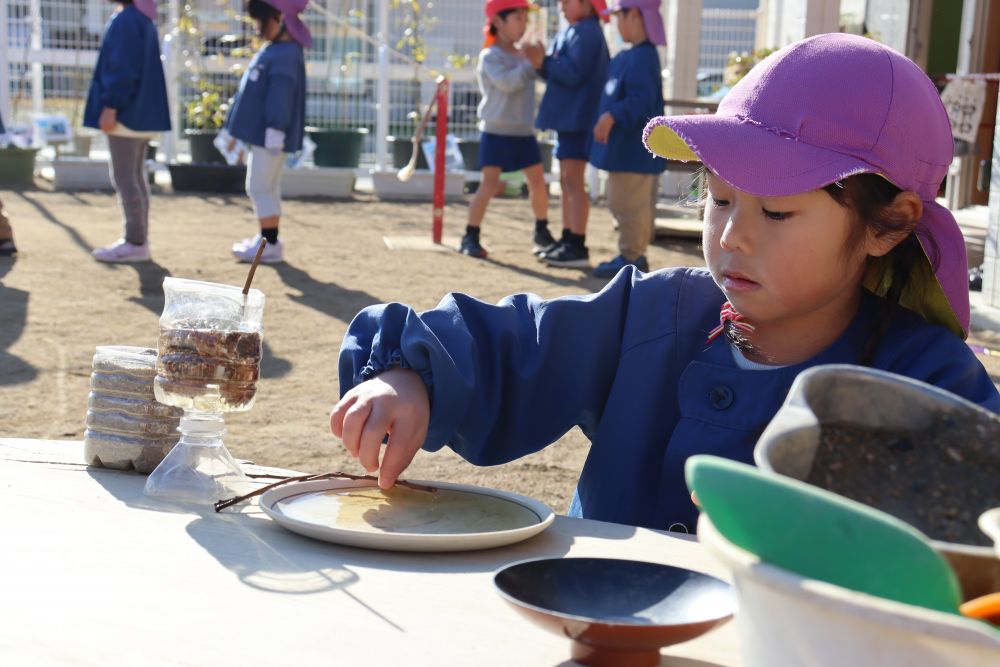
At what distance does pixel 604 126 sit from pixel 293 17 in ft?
6.14

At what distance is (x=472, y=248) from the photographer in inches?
326

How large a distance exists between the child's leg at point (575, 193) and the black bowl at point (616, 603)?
6.86 m

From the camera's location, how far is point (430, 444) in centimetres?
150

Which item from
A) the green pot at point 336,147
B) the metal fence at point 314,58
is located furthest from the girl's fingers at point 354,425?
the metal fence at point 314,58

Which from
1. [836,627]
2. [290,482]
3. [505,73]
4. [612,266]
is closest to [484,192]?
[505,73]

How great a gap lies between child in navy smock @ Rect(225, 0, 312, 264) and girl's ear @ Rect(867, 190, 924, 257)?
5.85 m

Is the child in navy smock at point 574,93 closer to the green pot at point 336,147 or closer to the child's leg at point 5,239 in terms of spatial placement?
the child's leg at point 5,239

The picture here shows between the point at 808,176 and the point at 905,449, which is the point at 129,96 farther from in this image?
the point at 905,449

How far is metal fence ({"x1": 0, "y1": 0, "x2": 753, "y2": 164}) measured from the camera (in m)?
14.1

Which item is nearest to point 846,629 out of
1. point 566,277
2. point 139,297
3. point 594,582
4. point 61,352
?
point 594,582

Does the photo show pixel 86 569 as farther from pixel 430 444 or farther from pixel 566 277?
pixel 566 277

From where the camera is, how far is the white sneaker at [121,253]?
7.41 metres

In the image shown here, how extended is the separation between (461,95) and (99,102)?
9653mm

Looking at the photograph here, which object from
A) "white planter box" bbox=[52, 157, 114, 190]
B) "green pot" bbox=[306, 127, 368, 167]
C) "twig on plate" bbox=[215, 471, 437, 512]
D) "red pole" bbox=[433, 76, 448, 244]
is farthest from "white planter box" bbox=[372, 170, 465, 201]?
"twig on plate" bbox=[215, 471, 437, 512]
